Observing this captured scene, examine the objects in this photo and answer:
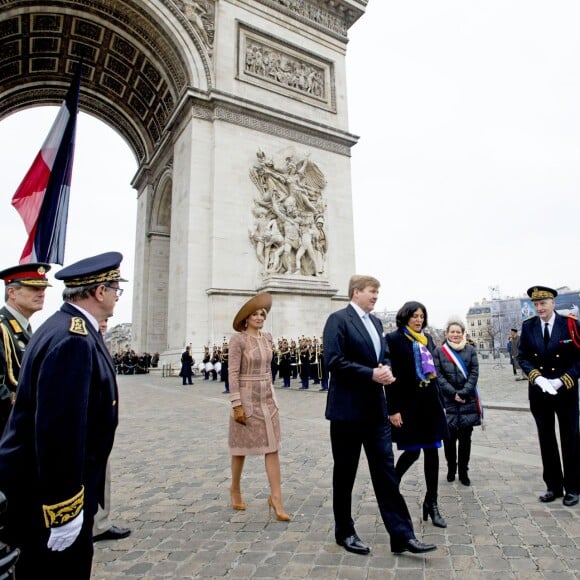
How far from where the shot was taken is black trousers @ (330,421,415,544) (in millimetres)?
2621

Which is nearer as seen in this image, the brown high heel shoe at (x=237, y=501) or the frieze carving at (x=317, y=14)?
the brown high heel shoe at (x=237, y=501)

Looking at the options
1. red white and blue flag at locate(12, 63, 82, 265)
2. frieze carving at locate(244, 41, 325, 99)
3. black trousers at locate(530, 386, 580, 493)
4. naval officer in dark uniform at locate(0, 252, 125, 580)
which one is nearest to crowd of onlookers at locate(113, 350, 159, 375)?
frieze carving at locate(244, 41, 325, 99)

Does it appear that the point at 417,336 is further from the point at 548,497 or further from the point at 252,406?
the point at 548,497

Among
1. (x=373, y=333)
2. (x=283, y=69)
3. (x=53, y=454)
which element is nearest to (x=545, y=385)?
(x=373, y=333)

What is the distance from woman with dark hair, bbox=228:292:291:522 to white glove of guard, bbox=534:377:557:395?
2.20 meters

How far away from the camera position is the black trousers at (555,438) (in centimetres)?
348

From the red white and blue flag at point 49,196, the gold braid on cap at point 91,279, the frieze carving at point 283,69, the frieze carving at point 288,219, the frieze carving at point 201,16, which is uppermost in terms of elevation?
the frieze carving at point 201,16

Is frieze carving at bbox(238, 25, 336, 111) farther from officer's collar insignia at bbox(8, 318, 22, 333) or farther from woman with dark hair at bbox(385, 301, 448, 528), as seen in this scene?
woman with dark hair at bbox(385, 301, 448, 528)

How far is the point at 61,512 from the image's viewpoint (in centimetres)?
141

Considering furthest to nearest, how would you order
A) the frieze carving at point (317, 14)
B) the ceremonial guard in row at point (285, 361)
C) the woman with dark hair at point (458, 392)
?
the frieze carving at point (317, 14) → the ceremonial guard in row at point (285, 361) → the woman with dark hair at point (458, 392)

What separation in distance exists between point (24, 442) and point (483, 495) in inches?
135

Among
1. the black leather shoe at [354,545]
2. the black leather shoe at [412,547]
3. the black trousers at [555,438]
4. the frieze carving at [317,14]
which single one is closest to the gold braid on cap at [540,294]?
the black trousers at [555,438]

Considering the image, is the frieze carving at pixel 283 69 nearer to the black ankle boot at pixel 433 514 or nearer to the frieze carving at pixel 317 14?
the frieze carving at pixel 317 14

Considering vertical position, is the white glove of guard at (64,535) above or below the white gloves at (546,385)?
below
